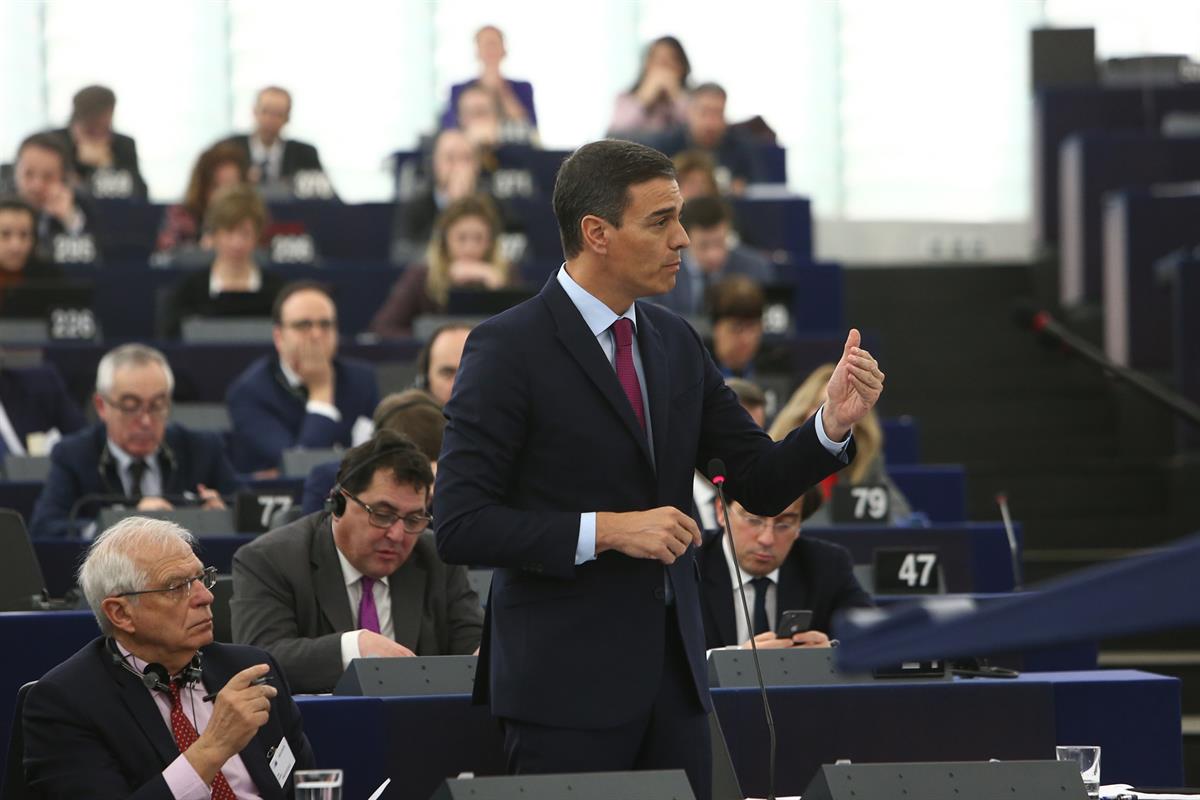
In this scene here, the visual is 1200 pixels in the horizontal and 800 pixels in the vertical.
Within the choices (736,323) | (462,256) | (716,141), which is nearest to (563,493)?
(736,323)

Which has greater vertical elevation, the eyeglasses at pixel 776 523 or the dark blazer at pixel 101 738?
the eyeglasses at pixel 776 523

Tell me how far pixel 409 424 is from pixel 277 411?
231 cm

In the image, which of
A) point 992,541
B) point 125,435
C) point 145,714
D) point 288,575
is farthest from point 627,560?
point 125,435

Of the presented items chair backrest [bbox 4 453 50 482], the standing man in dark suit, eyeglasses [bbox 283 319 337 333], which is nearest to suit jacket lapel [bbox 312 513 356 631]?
the standing man in dark suit

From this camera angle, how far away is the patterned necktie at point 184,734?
3256 mm

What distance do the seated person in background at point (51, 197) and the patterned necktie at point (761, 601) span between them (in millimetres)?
5787

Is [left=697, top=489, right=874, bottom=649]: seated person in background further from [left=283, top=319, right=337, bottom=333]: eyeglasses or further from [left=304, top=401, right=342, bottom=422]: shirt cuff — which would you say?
[left=283, top=319, right=337, bottom=333]: eyeglasses

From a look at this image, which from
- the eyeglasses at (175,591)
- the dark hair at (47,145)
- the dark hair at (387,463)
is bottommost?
the eyeglasses at (175,591)

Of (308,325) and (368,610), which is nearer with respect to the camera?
(368,610)

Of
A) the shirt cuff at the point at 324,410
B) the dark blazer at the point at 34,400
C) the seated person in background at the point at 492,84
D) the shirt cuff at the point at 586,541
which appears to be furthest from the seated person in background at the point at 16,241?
the shirt cuff at the point at 586,541

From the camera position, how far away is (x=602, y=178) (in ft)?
8.94

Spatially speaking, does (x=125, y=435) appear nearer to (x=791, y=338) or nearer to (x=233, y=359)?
(x=233, y=359)

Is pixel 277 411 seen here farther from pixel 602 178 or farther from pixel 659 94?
pixel 659 94

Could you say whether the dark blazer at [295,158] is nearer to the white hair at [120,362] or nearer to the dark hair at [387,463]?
the white hair at [120,362]
